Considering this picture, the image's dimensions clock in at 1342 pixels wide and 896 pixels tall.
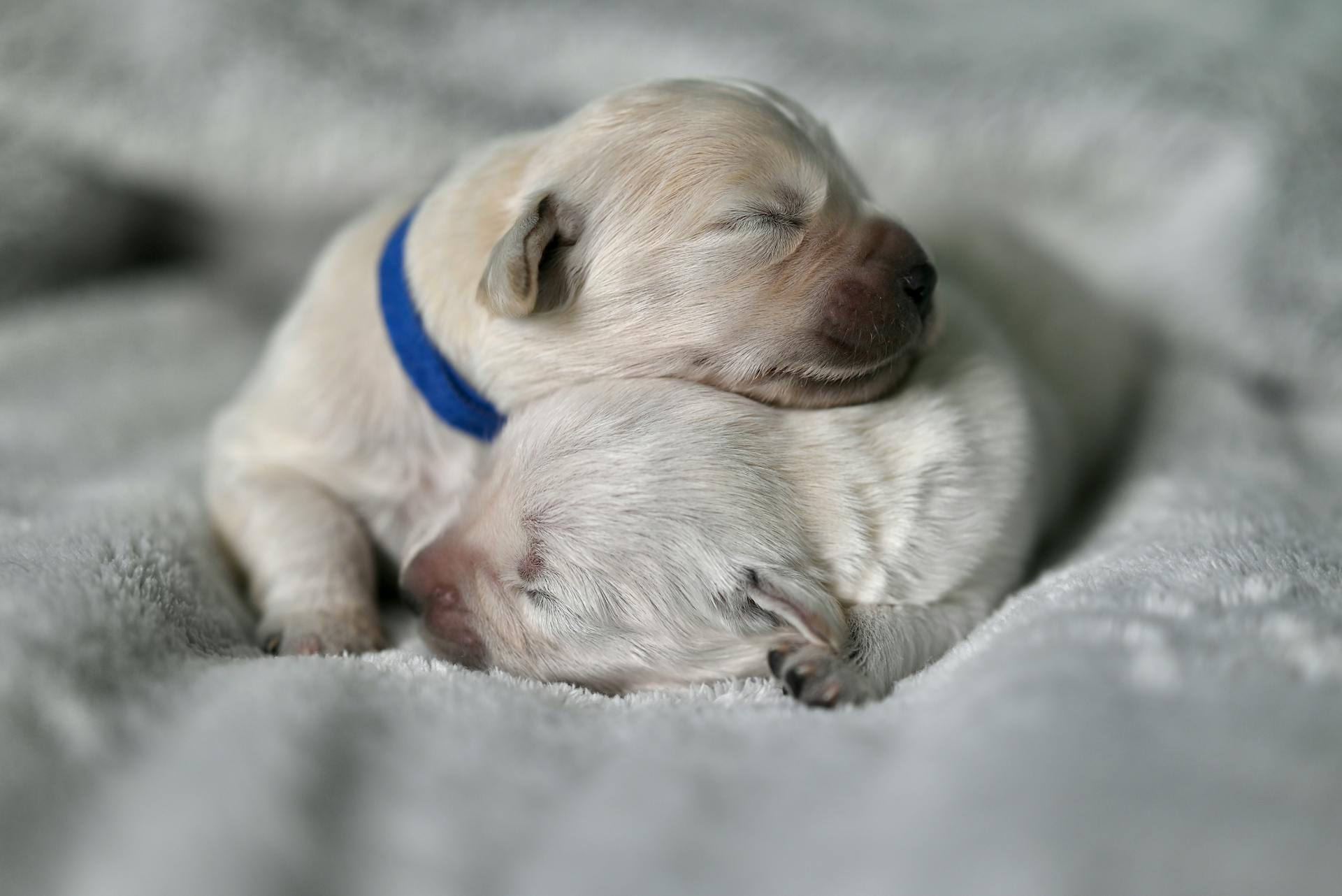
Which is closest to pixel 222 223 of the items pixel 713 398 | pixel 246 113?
pixel 246 113

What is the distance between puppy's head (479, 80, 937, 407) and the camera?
1.84 m

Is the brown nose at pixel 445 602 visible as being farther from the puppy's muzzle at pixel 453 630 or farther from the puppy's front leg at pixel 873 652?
the puppy's front leg at pixel 873 652

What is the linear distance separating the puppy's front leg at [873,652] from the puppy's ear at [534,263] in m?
0.71

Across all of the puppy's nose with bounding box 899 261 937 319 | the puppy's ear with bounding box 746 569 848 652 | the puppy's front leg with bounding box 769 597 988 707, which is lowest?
the puppy's front leg with bounding box 769 597 988 707

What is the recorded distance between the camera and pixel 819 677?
1.57 meters

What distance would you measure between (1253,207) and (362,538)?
2.60 meters

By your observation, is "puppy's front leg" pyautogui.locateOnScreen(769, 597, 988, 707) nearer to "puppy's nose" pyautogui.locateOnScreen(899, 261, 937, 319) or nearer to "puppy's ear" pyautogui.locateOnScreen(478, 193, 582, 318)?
"puppy's nose" pyautogui.locateOnScreen(899, 261, 937, 319)

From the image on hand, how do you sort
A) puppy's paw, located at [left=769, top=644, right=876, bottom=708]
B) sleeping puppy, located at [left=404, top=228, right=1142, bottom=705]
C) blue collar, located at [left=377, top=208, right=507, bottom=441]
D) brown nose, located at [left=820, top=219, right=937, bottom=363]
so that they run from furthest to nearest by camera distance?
blue collar, located at [left=377, top=208, right=507, bottom=441], brown nose, located at [left=820, top=219, right=937, bottom=363], sleeping puppy, located at [left=404, top=228, right=1142, bottom=705], puppy's paw, located at [left=769, top=644, right=876, bottom=708]

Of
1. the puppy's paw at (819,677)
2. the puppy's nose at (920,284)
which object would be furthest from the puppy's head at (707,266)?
the puppy's paw at (819,677)

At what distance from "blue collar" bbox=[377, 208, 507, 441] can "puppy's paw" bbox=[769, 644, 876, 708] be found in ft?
2.35

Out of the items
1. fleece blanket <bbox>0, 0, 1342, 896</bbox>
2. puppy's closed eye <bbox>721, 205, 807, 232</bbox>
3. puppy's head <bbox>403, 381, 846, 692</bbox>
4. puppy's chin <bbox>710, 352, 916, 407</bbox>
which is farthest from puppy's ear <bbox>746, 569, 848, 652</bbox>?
puppy's closed eye <bbox>721, 205, 807, 232</bbox>

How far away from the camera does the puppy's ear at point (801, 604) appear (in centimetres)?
163

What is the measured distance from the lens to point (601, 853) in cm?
113

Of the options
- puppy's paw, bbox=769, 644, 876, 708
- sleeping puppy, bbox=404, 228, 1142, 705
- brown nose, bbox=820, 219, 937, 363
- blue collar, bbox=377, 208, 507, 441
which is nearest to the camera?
puppy's paw, bbox=769, 644, 876, 708
